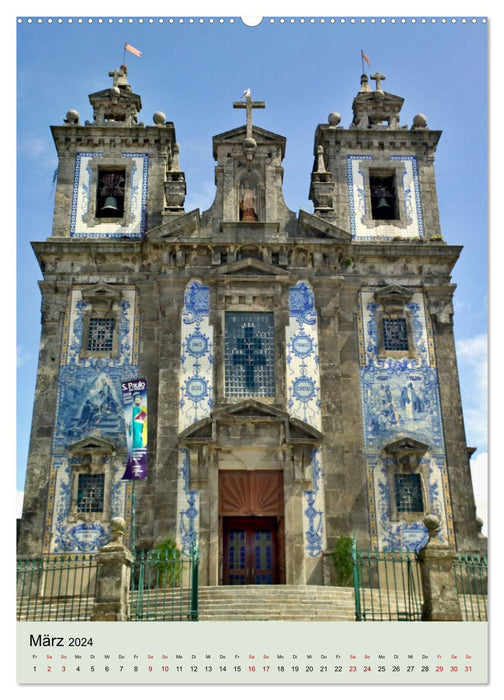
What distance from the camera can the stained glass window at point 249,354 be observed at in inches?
773

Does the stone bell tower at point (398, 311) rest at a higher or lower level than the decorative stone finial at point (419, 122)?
lower

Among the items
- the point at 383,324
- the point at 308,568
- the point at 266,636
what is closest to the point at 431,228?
the point at 383,324

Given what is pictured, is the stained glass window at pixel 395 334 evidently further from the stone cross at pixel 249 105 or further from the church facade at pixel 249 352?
the stone cross at pixel 249 105

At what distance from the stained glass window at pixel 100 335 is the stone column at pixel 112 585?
795cm

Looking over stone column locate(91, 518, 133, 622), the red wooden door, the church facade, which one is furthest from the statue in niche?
stone column locate(91, 518, 133, 622)

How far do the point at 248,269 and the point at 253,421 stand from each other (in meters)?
4.18

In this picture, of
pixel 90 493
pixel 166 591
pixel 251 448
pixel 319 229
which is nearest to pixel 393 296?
pixel 319 229

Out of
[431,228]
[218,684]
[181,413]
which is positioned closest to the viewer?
[218,684]

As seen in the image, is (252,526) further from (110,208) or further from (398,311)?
(110,208)

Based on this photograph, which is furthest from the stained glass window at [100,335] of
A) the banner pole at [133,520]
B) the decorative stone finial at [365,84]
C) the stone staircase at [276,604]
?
the decorative stone finial at [365,84]

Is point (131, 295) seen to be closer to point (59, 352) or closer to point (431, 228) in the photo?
point (59, 352)

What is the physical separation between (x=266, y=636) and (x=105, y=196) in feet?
53.3

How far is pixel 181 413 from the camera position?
19297 mm

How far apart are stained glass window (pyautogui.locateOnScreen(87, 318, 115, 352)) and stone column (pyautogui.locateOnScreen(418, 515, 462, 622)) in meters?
10.4
